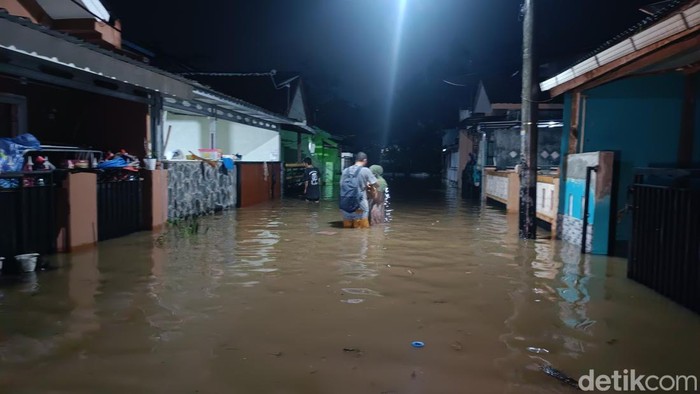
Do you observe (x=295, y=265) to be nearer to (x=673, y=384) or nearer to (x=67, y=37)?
(x=67, y=37)

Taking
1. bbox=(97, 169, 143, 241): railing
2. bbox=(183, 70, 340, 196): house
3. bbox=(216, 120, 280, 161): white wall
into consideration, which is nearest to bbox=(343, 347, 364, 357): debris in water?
bbox=(97, 169, 143, 241): railing

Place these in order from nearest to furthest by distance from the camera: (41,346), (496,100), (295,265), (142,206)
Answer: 1. (41,346)
2. (295,265)
3. (142,206)
4. (496,100)

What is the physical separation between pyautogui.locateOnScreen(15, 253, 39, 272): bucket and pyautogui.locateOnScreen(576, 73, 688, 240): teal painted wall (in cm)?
961

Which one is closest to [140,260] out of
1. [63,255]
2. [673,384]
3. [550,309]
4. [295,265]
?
[63,255]

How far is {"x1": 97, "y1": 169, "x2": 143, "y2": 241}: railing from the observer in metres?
10.1

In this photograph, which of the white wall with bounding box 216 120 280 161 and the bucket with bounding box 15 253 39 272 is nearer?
the bucket with bounding box 15 253 39 272

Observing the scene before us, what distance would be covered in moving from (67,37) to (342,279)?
Result: 215 inches

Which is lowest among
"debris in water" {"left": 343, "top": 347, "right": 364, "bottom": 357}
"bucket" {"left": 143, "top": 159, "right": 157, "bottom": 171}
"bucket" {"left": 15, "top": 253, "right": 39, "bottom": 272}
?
"debris in water" {"left": 343, "top": 347, "right": 364, "bottom": 357}

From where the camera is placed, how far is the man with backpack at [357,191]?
12.0 metres

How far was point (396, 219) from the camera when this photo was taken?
14.6m

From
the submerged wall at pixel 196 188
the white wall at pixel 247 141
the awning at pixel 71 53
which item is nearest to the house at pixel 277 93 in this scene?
the white wall at pixel 247 141

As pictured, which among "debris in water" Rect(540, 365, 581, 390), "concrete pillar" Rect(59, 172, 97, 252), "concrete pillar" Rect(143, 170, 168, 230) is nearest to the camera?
"debris in water" Rect(540, 365, 581, 390)

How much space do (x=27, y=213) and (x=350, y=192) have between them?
658cm

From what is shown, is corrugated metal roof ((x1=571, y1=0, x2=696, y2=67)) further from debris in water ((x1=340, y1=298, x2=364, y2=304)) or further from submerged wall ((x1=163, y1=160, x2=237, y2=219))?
submerged wall ((x1=163, y1=160, x2=237, y2=219))
